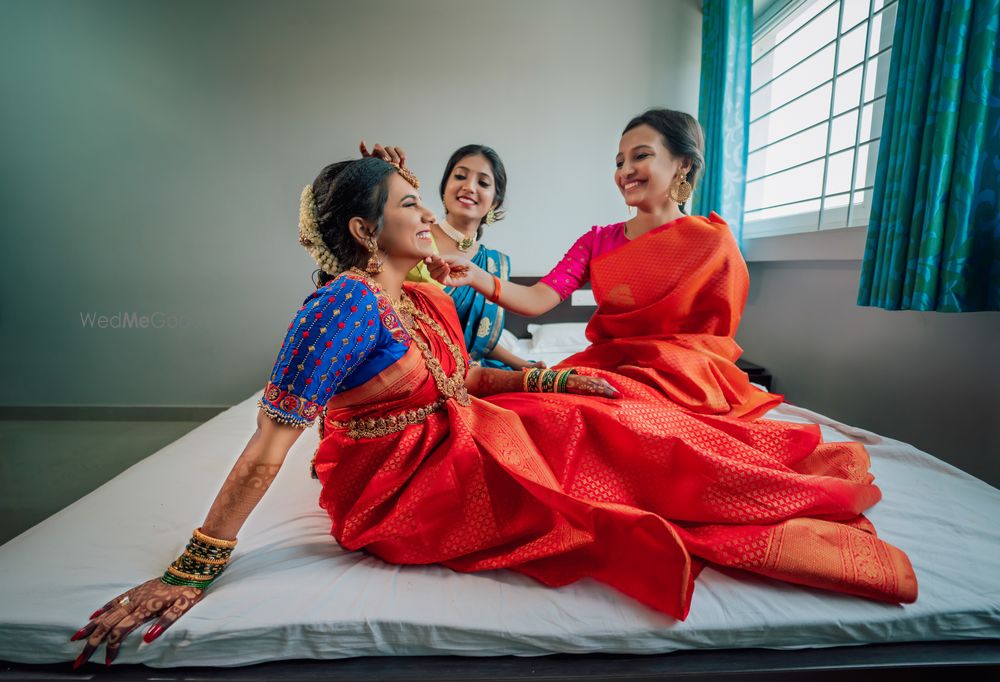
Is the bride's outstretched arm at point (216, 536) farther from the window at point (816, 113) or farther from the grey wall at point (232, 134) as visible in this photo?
the grey wall at point (232, 134)

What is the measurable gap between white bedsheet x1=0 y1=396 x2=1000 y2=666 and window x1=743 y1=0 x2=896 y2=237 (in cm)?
174

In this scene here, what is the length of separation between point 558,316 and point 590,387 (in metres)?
2.00

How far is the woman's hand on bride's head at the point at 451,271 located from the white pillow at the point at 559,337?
4.28 feet

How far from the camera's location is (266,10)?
115 inches

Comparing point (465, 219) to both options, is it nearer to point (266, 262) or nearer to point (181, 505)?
point (181, 505)

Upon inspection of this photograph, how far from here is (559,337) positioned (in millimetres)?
2742

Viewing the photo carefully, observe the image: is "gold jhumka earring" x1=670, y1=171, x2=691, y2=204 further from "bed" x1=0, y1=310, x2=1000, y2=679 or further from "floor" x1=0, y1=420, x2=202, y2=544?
"floor" x1=0, y1=420, x2=202, y2=544

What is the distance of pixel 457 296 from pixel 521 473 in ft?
3.38

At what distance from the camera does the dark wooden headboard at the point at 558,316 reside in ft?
10.2

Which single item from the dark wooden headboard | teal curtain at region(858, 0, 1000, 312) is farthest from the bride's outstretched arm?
the dark wooden headboard

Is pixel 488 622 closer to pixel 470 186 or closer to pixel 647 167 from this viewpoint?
pixel 647 167

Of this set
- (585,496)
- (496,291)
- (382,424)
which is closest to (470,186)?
(496,291)

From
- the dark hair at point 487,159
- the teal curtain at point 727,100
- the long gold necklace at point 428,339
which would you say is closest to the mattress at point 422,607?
the long gold necklace at point 428,339

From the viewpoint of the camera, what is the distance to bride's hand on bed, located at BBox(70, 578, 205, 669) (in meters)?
0.73
